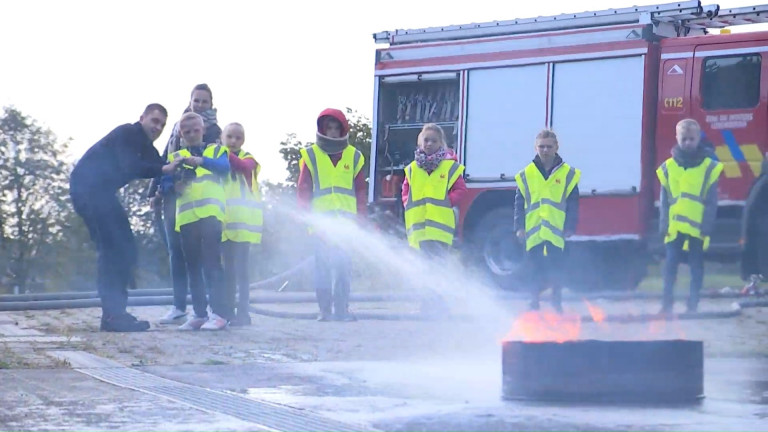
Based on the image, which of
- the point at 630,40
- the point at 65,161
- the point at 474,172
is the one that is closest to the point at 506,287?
the point at 474,172

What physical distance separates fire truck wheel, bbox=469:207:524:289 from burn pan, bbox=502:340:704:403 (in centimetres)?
1067

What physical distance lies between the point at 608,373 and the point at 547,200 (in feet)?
19.2

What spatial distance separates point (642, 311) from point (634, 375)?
6.76 meters

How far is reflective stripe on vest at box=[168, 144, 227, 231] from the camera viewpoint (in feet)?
36.2

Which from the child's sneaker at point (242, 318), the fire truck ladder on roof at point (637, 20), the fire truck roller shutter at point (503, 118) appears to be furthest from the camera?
the fire truck roller shutter at point (503, 118)

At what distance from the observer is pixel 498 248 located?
17.6 meters

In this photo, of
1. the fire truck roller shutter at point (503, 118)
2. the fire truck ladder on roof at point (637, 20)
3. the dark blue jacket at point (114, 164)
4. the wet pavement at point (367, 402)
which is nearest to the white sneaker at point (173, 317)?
the dark blue jacket at point (114, 164)

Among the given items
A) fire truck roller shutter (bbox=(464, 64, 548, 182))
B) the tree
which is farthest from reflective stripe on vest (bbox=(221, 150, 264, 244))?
the tree

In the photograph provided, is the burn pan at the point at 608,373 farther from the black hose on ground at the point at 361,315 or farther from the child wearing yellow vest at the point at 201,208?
the black hose on ground at the point at 361,315

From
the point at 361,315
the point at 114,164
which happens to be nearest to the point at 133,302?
the point at 361,315

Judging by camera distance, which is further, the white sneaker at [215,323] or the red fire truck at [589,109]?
the red fire truck at [589,109]

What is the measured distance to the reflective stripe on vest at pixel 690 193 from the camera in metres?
12.5

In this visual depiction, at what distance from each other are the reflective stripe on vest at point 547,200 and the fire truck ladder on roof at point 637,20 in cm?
471

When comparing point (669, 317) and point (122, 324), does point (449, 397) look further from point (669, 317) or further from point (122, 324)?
point (669, 317)
